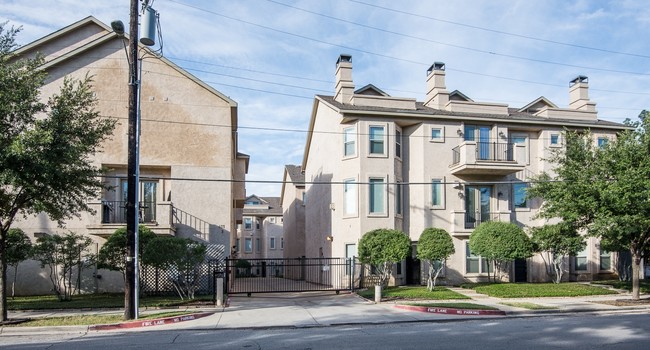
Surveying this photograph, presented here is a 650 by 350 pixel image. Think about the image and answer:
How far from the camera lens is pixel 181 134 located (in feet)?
77.6

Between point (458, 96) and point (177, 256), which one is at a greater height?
point (458, 96)

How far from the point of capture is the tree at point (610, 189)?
1816cm

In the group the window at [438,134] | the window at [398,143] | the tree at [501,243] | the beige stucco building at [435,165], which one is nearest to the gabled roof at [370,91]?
the beige stucco building at [435,165]

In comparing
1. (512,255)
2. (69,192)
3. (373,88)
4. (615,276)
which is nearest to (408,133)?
(373,88)

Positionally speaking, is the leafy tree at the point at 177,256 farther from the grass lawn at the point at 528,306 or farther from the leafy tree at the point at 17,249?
the grass lawn at the point at 528,306

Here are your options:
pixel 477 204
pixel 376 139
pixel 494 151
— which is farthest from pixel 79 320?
pixel 494 151

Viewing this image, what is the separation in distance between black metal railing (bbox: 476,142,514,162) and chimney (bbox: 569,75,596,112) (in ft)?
20.5

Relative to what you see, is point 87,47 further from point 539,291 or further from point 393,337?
point 539,291

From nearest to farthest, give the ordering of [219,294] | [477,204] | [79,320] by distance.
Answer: [79,320] → [219,294] → [477,204]

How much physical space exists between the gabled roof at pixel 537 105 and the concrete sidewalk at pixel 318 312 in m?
13.6

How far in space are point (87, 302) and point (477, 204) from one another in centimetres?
1878

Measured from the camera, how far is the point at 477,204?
2714 cm

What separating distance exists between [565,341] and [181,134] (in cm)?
1810

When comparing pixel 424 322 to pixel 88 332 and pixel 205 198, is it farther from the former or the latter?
pixel 205 198
